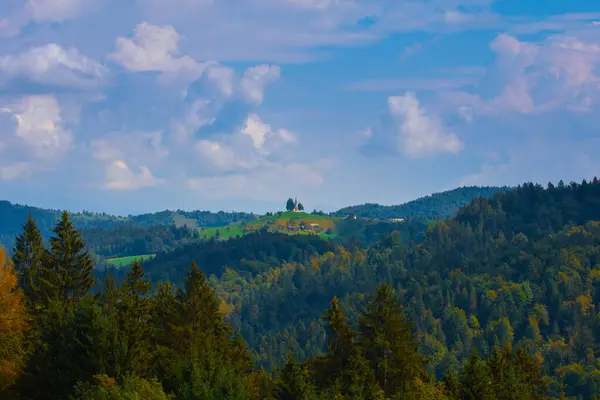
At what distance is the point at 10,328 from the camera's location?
8138 centimetres

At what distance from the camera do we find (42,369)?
70.4m

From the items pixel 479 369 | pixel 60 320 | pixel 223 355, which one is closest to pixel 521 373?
pixel 479 369

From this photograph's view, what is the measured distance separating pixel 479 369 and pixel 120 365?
105 ft

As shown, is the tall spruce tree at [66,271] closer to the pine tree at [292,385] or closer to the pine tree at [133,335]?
the pine tree at [133,335]

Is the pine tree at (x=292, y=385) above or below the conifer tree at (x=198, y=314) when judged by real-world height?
below

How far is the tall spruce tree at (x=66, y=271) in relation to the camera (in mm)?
97875

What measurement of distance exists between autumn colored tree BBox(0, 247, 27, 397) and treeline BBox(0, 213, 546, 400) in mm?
129

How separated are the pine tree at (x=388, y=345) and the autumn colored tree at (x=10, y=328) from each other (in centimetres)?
3176

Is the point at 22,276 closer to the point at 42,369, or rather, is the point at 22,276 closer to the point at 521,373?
the point at 42,369

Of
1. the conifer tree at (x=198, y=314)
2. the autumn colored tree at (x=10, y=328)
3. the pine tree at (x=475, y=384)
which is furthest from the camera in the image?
the conifer tree at (x=198, y=314)

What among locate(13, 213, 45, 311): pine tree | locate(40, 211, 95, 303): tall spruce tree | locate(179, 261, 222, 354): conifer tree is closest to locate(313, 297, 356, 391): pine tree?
locate(179, 261, 222, 354): conifer tree

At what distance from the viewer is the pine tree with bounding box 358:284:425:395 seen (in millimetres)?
80625

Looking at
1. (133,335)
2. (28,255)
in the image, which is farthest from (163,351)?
(28,255)

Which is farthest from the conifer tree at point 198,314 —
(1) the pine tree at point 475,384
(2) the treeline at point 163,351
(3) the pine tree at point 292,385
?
(1) the pine tree at point 475,384
